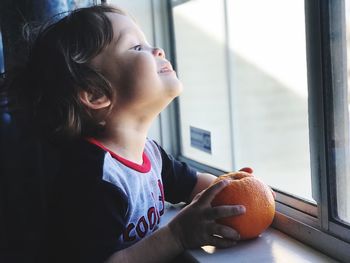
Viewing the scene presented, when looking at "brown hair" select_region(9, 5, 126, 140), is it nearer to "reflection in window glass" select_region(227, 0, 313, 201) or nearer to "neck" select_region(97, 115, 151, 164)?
"neck" select_region(97, 115, 151, 164)

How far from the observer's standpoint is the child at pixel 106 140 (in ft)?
2.43

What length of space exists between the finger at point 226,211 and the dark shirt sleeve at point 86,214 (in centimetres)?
16

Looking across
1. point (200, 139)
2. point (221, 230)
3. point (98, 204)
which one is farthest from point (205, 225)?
point (200, 139)

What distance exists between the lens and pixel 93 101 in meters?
0.85

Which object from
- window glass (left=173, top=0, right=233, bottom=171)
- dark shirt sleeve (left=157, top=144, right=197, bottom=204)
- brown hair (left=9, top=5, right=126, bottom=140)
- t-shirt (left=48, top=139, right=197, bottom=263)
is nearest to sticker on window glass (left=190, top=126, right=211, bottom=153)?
window glass (left=173, top=0, right=233, bottom=171)

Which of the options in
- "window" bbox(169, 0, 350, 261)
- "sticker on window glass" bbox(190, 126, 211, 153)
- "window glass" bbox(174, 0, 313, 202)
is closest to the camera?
"window" bbox(169, 0, 350, 261)

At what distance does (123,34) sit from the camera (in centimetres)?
85

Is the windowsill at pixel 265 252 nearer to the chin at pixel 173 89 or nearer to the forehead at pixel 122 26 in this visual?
the chin at pixel 173 89

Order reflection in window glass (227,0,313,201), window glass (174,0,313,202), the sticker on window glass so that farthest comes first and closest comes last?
1. the sticker on window glass
2. window glass (174,0,313,202)
3. reflection in window glass (227,0,313,201)

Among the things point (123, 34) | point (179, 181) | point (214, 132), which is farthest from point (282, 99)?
point (123, 34)

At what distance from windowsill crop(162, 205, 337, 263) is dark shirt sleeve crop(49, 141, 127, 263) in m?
0.15

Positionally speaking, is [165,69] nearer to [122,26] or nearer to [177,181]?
[122,26]

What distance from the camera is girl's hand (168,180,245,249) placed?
73 centimetres

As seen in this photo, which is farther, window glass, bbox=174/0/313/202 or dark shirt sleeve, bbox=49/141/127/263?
window glass, bbox=174/0/313/202
